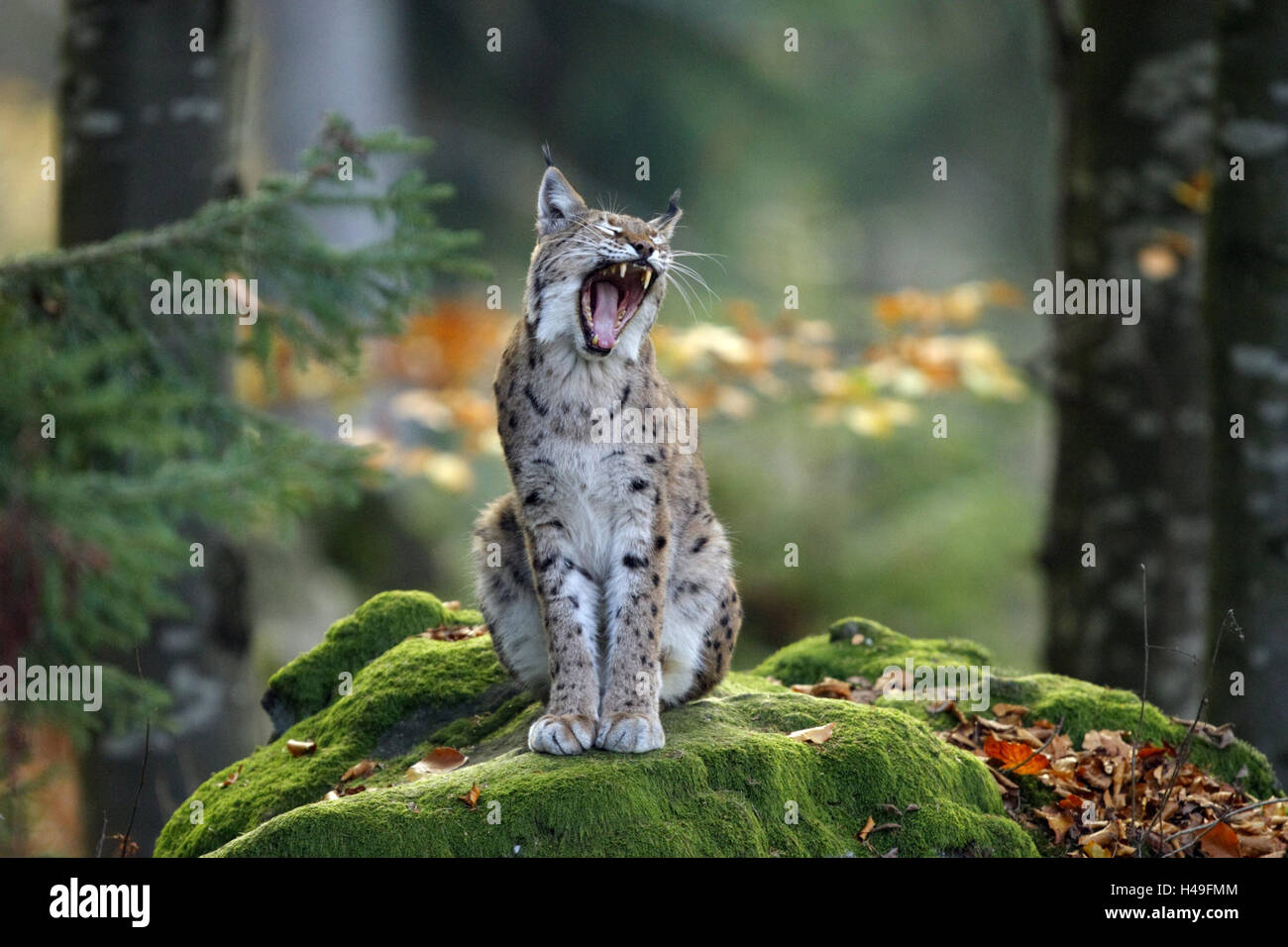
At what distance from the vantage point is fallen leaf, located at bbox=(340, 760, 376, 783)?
5.09 meters

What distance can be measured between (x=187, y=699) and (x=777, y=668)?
10.2 feet

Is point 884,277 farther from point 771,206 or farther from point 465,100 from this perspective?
point 465,100

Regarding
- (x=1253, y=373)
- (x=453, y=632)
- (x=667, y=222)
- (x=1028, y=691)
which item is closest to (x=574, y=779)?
(x=453, y=632)

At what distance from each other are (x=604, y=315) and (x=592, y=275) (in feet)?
0.55

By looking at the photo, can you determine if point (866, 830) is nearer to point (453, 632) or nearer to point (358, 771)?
point (358, 771)

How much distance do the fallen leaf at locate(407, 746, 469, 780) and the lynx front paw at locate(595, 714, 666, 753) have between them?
2.28ft

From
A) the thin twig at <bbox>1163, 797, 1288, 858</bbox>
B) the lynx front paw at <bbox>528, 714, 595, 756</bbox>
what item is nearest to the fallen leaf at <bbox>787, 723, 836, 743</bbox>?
the lynx front paw at <bbox>528, 714, 595, 756</bbox>

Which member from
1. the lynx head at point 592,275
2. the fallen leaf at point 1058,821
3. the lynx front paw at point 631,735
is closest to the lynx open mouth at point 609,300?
the lynx head at point 592,275

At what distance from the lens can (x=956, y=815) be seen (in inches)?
174

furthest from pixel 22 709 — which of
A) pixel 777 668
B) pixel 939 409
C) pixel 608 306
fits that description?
pixel 939 409

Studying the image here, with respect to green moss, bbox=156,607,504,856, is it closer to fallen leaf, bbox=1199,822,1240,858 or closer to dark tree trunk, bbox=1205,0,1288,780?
fallen leaf, bbox=1199,822,1240,858

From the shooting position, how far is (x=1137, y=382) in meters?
8.03

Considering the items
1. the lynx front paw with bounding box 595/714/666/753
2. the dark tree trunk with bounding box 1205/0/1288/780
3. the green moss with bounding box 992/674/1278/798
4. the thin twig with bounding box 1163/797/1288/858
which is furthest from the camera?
the dark tree trunk with bounding box 1205/0/1288/780

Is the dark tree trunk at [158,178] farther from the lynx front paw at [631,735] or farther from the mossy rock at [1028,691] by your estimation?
the lynx front paw at [631,735]
